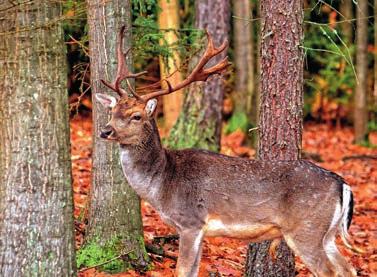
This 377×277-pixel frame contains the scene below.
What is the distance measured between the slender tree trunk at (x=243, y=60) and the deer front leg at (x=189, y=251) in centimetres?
1168

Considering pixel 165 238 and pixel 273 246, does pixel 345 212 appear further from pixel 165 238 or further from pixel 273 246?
pixel 165 238

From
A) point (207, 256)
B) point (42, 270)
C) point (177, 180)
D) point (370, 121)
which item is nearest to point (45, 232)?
point (42, 270)

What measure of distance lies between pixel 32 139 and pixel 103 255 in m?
2.22

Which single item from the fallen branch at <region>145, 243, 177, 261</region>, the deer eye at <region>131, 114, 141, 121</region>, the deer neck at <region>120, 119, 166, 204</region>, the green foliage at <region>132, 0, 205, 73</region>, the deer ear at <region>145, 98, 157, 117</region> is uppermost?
the green foliage at <region>132, 0, 205, 73</region>

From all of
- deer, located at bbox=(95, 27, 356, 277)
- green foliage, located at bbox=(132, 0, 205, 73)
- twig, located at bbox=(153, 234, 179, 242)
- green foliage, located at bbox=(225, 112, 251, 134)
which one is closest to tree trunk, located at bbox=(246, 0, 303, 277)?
deer, located at bbox=(95, 27, 356, 277)

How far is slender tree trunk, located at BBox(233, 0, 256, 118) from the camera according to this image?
62.2 feet

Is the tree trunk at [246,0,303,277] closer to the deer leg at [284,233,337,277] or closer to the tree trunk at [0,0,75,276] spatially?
the deer leg at [284,233,337,277]

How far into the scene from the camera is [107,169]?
312 inches

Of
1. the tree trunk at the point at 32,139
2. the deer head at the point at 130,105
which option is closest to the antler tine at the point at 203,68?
the deer head at the point at 130,105

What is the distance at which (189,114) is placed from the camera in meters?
13.9

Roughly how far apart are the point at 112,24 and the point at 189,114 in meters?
6.07

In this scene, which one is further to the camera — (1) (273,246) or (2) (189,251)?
(1) (273,246)

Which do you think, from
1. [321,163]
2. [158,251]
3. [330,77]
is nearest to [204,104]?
[321,163]

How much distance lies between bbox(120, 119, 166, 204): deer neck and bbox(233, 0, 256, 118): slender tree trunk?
36.9 feet
